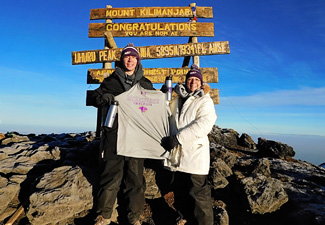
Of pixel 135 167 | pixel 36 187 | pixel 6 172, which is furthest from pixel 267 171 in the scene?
pixel 6 172

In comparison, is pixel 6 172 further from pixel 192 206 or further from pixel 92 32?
pixel 92 32

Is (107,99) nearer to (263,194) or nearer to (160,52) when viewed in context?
(263,194)

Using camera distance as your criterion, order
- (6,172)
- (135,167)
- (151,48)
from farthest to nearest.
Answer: (151,48) → (6,172) → (135,167)

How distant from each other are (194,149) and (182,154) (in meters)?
0.29

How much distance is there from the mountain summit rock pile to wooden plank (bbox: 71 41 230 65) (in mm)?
4716

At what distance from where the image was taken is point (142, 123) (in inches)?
187

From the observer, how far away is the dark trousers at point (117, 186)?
446cm

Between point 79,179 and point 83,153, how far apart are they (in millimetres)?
1756

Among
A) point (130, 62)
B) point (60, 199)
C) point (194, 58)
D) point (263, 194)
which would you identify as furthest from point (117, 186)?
point (194, 58)

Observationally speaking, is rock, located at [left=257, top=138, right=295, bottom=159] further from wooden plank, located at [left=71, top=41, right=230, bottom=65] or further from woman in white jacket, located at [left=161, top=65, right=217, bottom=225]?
woman in white jacket, located at [left=161, top=65, right=217, bottom=225]

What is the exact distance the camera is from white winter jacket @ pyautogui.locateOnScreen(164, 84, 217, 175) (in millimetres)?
4305

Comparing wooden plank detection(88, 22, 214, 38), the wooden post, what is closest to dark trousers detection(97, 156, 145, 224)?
the wooden post

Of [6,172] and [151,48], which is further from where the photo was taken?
[151,48]

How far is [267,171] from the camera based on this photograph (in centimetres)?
729
